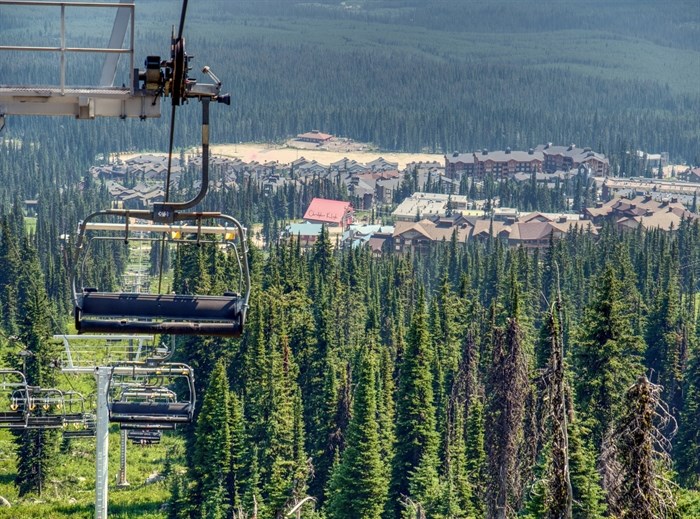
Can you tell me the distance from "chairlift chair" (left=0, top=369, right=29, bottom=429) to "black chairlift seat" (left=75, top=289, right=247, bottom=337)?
24.4 metres

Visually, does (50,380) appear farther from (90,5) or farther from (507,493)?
(90,5)

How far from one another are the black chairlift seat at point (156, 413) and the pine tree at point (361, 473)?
65.7 feet

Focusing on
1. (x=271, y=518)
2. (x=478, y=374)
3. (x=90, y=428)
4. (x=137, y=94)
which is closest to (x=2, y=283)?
(x=478, y=374)

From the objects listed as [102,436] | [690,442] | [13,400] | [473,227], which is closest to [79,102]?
[102,436]

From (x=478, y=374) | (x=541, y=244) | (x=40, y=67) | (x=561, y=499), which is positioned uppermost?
(x=40, y=67)

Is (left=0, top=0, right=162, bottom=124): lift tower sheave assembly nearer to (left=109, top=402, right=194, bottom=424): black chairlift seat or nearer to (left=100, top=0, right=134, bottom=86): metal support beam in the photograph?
Answer: (left=100, top=0, right=134, bottom=86): metal support beam

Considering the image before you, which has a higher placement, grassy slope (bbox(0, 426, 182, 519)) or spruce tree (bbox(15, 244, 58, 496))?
spruce tree (bbox(15, 244, 58, 496))

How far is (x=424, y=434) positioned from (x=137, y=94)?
152ft

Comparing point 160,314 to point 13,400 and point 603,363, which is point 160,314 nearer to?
point 13,400

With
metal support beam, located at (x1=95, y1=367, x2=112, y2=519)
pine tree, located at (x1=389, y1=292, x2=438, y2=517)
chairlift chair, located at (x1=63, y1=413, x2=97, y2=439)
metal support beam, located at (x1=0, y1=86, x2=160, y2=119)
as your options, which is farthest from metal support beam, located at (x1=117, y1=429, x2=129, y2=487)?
metal support beam, located at (x1=0, y1=86, x2=160, y2=119)

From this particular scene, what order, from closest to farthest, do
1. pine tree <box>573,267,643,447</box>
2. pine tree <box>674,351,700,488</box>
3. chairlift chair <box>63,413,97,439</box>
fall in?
chairlift chair <box>63,413,97,439</box> < pine tree <box>573,267,643,447</box> < pine tree <box>674,351,700,488</box>

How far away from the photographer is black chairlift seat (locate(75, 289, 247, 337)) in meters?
19.9

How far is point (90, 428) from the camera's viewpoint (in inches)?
2539

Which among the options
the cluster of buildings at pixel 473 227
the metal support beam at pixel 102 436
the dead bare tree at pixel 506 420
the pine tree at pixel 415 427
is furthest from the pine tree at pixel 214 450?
the cluster of buildings at pixel 473 227
